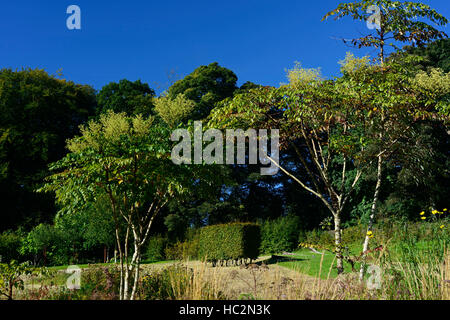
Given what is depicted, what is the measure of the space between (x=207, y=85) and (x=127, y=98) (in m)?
5.04

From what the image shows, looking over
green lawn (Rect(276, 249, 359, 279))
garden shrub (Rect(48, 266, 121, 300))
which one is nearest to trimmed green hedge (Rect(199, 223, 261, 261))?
green lawn (Rect(276, 249, 359, 279))

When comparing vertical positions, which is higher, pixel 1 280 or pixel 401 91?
pixel 401 91

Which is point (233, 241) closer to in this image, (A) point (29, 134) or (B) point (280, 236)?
(B) point (280, 236)

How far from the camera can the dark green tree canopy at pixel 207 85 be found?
2084 centimetres

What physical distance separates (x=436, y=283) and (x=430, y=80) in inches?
465

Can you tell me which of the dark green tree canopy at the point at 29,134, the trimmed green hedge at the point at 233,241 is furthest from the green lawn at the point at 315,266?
the dark green tree canopy at the point at 29,134

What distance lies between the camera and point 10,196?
67.1 feet

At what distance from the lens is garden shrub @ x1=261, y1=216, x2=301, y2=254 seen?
1534 cm

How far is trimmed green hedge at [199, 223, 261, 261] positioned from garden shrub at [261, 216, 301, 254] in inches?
141

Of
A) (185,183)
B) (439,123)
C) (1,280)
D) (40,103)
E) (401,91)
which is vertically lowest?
(1,280)
